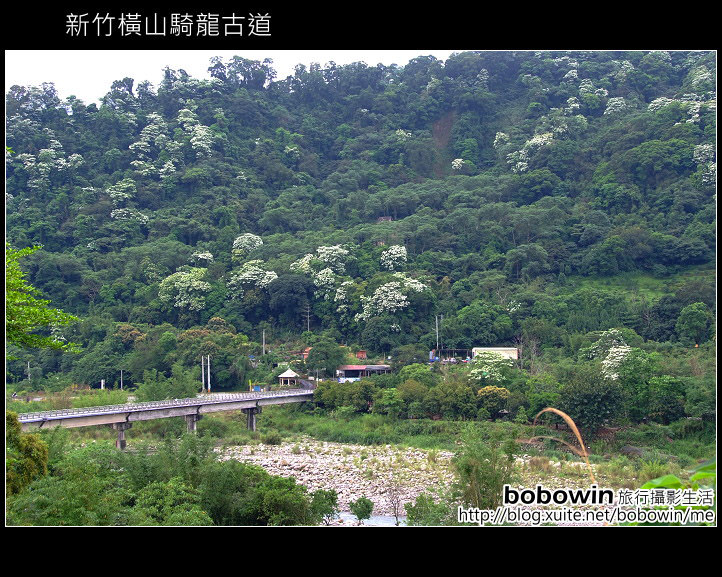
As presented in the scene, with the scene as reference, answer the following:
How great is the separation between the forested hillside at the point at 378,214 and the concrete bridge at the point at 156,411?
2.84 m

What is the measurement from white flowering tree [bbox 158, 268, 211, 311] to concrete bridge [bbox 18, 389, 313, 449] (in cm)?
992

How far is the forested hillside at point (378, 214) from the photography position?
3122 centimetres

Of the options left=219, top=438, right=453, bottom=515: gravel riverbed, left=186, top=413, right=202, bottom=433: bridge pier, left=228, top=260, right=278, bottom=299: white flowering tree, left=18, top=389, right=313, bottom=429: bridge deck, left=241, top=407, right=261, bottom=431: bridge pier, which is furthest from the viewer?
left=228, top=260, right=278, bottom=299: white flowering tree

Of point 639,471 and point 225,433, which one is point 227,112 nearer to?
→ point 225,433

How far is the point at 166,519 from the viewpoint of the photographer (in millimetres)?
10195

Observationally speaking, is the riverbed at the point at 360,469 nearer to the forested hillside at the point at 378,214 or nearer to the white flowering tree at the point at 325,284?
the forested hillside at the point at 378,214

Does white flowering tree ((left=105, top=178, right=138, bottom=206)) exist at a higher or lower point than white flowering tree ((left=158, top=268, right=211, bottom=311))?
higher

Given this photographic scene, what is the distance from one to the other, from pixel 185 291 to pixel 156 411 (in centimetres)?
1398

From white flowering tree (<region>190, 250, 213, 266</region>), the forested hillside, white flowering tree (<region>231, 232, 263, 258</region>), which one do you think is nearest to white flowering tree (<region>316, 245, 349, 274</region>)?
the forested hillside

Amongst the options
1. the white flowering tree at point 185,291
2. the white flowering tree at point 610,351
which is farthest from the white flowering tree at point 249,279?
the white flowering tree at point 610,351

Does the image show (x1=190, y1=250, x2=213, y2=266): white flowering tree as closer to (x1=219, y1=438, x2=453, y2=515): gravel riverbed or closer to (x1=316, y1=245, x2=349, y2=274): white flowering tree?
(x1=316, y1=245, x2=349, y2=274): white flowering tree

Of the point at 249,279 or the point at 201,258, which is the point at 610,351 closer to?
the point at 249,279

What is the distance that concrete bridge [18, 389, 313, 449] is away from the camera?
20250 millimetres

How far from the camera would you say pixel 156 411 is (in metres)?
23.1
